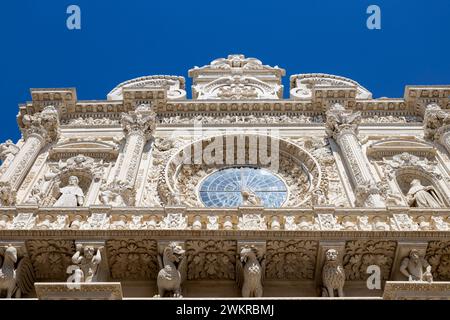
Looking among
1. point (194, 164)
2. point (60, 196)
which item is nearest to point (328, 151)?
point (194, 164)

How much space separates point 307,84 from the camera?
26.2m

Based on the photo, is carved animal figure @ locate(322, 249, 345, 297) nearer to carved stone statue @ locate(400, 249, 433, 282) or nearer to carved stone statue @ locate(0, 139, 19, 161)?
carved stone statue @ locate(400, 249, 433, 282)

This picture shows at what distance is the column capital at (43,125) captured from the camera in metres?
18.8

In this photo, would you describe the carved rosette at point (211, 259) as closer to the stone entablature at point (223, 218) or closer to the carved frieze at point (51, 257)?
the stone entablature at point (223, 218)

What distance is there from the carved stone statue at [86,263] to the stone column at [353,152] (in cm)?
757

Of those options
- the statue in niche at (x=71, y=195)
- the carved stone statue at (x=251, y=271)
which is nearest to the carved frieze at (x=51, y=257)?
the statue in niche at (x=71, y=195)

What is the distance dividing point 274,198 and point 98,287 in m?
9.11

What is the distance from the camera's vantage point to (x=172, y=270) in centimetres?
1074

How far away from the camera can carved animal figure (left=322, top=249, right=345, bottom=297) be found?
1080 cm

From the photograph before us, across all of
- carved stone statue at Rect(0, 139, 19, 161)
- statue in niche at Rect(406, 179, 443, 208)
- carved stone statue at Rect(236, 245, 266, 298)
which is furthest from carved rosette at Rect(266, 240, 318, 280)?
carved stone statue at Rect(0, 139, 19, 161)

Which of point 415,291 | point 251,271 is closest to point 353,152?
point 251,271

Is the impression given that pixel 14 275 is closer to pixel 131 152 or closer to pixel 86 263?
pixel 86 263

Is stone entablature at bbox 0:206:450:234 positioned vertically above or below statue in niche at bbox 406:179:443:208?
above

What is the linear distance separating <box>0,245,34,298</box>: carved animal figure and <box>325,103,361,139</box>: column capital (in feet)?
38.6
